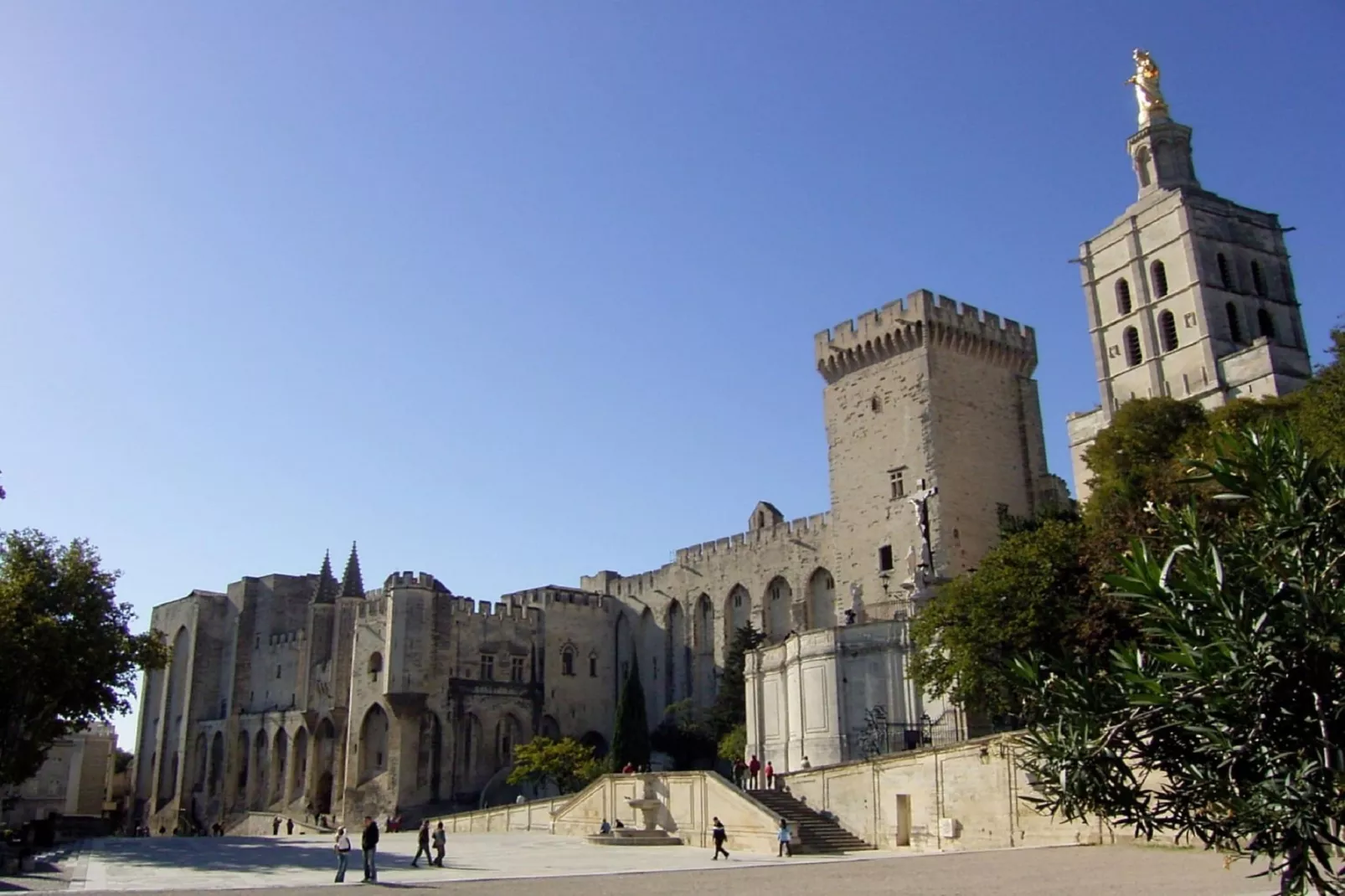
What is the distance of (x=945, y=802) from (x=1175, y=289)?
25.2 m

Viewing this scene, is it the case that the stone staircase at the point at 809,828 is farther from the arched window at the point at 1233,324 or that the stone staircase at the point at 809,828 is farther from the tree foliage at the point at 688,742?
the arched window at the point at 1233,324

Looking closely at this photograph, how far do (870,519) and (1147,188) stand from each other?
1690cm

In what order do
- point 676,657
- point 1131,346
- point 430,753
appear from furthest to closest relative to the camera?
point 676,657
point 430,753
point 1131,346

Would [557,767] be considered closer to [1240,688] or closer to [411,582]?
[411,582]

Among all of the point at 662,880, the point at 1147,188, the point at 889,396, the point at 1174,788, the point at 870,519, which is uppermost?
the point at 1147,188

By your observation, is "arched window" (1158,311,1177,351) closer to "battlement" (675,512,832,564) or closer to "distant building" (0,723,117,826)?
"battlement" (675,512,832,564)

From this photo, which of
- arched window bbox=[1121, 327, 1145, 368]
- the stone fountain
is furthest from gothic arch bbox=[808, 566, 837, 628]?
the stone fountain

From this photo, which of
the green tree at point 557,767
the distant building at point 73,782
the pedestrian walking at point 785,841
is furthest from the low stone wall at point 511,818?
the distant building at point 73,782

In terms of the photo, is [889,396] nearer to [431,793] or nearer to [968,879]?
[431,793]

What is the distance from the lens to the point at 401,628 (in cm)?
4406

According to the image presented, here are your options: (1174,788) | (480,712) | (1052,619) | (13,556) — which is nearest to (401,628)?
(480,712)

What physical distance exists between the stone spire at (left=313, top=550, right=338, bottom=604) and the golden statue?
129ft

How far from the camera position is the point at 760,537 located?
149 feet

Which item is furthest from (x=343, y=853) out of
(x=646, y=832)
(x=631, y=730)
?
(x=631, y=730)
